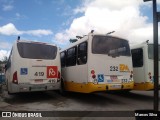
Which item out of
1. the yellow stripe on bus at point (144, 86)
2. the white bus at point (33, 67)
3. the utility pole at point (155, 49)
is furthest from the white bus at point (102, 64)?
the utility pole at point (155, 49)

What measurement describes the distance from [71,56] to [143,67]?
3.58 m

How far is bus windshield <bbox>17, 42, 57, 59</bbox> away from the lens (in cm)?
1238

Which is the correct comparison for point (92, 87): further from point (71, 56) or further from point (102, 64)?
point (71, 56)

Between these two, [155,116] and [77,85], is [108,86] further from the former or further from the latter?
[155,116]

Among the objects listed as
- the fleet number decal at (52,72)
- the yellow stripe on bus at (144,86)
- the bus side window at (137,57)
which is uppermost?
the bus side window at (137,57)

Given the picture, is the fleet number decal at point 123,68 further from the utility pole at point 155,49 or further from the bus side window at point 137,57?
the utility pole at point 155,49

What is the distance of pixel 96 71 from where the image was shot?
36.1 ft

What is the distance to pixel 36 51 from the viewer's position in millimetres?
12719

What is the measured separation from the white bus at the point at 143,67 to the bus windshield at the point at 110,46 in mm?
956

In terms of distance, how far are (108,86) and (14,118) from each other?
4.23 m

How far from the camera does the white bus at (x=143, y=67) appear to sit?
12213mm

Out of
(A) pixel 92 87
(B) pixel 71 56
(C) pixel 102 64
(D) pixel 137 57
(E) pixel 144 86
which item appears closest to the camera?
(A) pixel 92 87

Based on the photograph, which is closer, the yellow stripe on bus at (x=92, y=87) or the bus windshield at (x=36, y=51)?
the yellow stripe on bus at (x=92, y=87)

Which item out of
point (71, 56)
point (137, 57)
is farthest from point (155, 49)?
point (71, 56)
